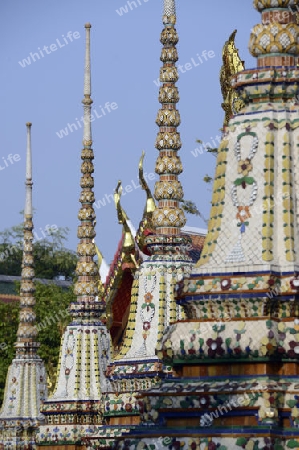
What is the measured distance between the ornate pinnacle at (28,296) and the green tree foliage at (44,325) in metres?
6.54

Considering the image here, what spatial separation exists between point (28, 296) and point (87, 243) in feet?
23.8

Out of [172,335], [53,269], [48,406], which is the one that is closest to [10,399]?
[48,406]

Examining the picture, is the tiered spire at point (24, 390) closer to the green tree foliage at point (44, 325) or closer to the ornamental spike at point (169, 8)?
the green tree foliage at point (44, 325)

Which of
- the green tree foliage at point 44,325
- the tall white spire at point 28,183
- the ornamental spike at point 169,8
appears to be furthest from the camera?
the green tree foliage at point 44,325

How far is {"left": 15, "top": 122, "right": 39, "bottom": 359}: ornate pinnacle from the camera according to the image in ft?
143

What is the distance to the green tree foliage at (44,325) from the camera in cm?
5372

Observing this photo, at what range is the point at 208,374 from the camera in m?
17.3

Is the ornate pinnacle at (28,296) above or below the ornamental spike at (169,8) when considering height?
below

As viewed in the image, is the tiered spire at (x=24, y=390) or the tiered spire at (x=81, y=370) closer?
Result: the tiered spire at (x=81, y=370)

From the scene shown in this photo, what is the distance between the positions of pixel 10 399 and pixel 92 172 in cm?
651

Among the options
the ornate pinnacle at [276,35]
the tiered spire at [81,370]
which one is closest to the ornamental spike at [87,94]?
the tiered spire at [81,370]

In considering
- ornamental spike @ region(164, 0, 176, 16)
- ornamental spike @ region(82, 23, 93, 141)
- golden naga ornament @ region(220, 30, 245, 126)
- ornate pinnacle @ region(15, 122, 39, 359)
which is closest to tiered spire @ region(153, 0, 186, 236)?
ornamental spike @ region(164, 0, 176, 16)

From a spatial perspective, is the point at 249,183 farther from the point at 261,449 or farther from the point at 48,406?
the point at 48,406

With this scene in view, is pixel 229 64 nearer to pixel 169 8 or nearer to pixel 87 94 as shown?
pixel 169 8
